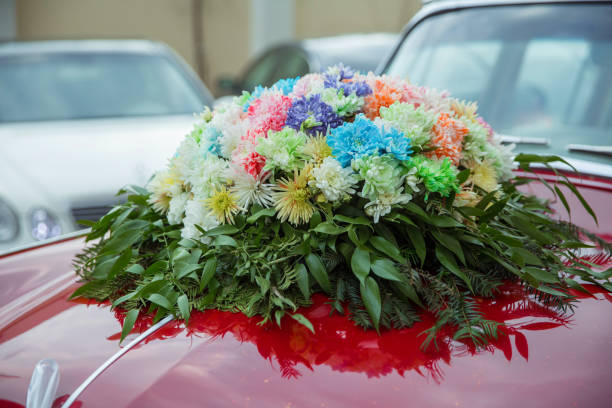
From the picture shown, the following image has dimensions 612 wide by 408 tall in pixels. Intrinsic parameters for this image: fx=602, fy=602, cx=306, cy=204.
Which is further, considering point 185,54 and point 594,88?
point 185,54

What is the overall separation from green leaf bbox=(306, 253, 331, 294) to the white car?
6.73 ft

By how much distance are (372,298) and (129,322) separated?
55 centimetres

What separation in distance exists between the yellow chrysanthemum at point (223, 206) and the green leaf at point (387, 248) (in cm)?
35

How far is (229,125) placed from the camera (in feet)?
5.41

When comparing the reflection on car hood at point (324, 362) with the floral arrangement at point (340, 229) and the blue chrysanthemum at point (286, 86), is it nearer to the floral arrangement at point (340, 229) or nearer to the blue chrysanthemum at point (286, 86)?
the floral arrangement at point (340, 229)

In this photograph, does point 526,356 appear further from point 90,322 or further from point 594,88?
point 594,88

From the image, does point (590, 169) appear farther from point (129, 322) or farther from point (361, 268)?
point (129, 322)

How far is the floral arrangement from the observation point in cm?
138

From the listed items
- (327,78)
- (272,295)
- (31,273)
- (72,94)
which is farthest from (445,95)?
(72,94)

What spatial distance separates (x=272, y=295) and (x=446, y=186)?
49cm

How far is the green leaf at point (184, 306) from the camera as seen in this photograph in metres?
1.36

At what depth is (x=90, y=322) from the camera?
1.46 m

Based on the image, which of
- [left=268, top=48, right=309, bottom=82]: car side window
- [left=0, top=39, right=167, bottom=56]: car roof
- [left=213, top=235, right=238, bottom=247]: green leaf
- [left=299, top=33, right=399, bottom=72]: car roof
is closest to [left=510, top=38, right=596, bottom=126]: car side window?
[left=213, top=235, right=238, bottom=247]: green leaf

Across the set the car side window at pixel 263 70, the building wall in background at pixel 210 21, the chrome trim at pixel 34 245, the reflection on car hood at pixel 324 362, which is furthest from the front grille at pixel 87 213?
the building wall in background at pixel 210 21
